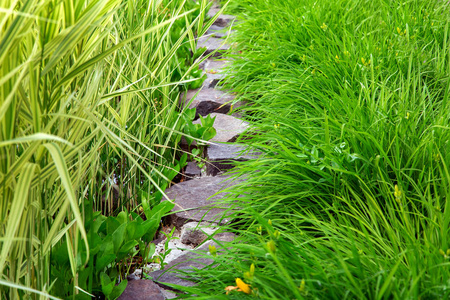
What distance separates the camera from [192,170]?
2135 mm

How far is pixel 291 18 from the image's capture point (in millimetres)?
2664

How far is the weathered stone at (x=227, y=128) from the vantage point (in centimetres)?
225

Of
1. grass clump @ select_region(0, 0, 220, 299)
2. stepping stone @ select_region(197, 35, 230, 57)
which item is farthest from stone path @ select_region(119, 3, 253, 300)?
stepping stone @ select_region(197, 35, 230, 57)

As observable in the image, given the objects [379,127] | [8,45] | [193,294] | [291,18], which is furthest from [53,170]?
[291,18]

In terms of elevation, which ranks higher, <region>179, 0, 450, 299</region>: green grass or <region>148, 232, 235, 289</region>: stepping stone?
<region>179, 0, 450, 299</region>: green grass

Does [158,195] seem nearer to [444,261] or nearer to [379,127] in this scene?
[379,127]

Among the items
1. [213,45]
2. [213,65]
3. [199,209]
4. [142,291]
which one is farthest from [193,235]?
[213,45]

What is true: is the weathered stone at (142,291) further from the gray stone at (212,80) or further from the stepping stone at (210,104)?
the gray stone at (212,80)

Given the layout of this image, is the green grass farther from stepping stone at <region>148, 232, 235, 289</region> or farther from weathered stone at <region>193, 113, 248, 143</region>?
weathered stone at <region>193, 113, 248, 143</region>

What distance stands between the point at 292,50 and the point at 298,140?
0.99 metres

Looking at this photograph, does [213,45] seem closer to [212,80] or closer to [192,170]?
[212,80]

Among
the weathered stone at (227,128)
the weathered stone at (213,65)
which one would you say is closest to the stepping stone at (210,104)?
the weathered stone at (227,128)

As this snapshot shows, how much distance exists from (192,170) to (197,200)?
1.07ft

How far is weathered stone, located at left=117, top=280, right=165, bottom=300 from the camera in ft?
4.29
